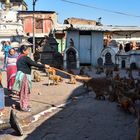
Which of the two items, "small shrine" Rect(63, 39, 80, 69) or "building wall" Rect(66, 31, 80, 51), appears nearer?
"small shrine" Rect(63, 39, 80, 69)

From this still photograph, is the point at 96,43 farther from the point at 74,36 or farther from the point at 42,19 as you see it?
the point at 42,19

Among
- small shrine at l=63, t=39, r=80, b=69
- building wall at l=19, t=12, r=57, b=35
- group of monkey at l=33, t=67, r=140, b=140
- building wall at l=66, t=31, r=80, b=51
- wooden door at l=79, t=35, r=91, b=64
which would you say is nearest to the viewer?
group of monkey at l=33, t=67, r=140, b=140

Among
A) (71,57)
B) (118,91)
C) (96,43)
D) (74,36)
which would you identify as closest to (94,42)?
(96,43)

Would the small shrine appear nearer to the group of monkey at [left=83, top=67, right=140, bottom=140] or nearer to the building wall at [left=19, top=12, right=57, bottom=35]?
the group of monkey at [left=83, top=67, right=140, bottom=140]

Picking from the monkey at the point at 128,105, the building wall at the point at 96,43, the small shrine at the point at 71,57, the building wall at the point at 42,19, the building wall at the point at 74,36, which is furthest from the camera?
the building wall at the point at 42,19

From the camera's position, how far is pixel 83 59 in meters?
32.8

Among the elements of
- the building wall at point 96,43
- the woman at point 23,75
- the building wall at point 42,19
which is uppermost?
the building wall at point 42,19

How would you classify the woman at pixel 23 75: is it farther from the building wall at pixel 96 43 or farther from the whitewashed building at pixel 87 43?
the building wall at pixel 96 43

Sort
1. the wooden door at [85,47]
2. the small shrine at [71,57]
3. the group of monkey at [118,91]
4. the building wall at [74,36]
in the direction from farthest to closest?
the wooden door at [85,47]
the building wall at [74,36]
the small shrine at [71,57]
the group of monkey at [118,91]

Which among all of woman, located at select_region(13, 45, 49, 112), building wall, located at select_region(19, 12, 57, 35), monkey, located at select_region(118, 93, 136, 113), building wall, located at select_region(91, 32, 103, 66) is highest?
building wall, located at select_region(19, 12, 57, 35)

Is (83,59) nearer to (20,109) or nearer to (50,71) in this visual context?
(50,71)

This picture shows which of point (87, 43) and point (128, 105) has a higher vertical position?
point (87, 43)

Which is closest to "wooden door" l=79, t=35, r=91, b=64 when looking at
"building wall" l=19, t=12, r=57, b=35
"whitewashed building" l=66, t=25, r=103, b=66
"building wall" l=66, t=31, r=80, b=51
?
"whitewashed building" l=66, t=25, r=103, b=66

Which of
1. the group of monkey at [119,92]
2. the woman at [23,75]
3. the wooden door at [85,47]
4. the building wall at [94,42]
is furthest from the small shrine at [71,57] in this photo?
the woman at [23,75]
